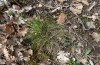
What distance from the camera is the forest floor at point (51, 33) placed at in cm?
382

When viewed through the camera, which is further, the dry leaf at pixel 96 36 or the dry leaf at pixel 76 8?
the dry leaf at pixel 76 8

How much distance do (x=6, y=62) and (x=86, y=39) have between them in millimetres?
1234

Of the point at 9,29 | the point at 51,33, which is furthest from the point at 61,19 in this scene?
the point at 9,29

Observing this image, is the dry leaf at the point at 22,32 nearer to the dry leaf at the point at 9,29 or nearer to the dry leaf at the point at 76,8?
the dry leaf at the point at 9,29

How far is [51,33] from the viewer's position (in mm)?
3994

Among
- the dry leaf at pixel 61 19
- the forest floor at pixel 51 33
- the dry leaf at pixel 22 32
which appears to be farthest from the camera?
the dry leaf at pixel 61 19

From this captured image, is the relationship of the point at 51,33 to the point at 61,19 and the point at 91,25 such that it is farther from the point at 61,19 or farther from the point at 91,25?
the point at 91,25

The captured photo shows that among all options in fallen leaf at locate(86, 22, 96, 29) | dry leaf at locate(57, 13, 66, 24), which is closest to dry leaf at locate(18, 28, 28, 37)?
dry leaf at locate(57, 13, 66, 24)

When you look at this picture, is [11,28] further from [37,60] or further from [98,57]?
[98,57]

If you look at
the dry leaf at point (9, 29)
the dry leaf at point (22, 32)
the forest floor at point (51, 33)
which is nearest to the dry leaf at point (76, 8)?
the forest floor at point (51, 33)

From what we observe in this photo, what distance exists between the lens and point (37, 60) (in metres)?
3.88

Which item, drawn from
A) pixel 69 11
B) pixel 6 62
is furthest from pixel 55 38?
pixel 6 62

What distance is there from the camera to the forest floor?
3824 mm

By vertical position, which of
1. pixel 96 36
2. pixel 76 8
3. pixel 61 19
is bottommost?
pixel 96 36
